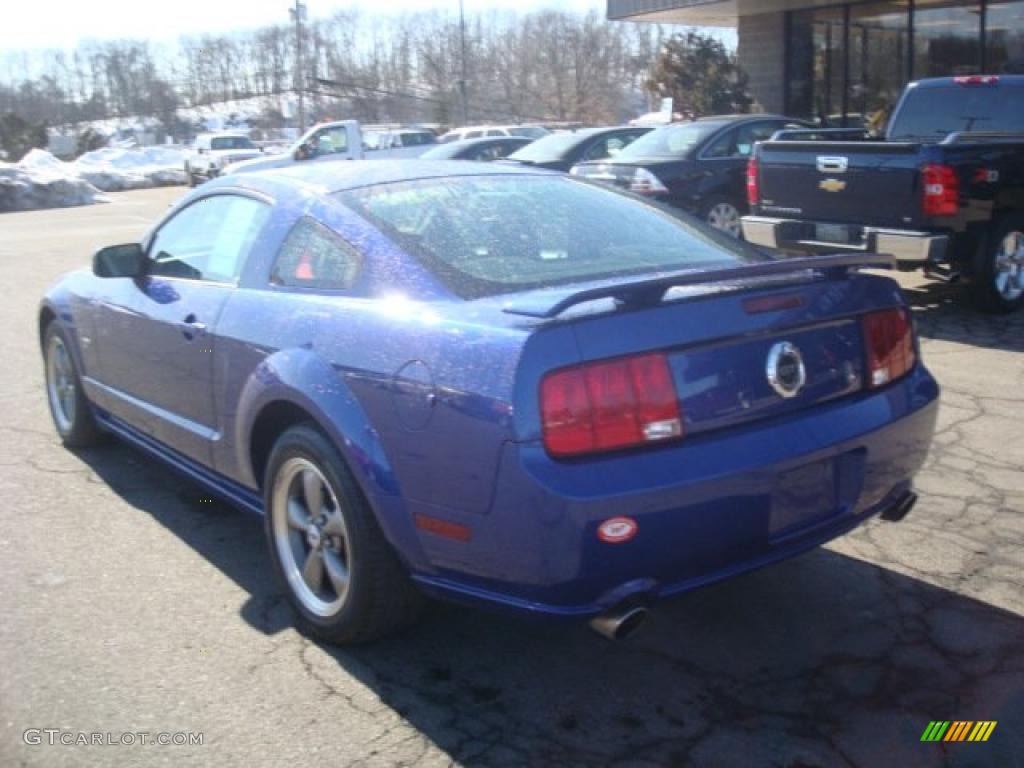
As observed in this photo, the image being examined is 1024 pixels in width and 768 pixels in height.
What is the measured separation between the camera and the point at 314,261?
3850 millimetres

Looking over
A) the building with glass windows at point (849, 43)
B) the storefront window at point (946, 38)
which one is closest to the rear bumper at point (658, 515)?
the building with glass windows at point (849, 43)

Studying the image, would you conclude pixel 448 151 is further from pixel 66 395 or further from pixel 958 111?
pixel 66 395

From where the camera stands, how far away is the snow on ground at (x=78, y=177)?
30453 millimetres

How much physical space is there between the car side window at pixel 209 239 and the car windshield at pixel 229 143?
3503 centimetres

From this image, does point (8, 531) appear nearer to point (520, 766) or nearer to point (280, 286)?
point (280, 286)

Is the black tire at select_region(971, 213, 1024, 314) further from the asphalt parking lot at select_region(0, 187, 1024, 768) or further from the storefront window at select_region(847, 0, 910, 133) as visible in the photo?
the storefront window at select_region(847, 0, 910, 133)

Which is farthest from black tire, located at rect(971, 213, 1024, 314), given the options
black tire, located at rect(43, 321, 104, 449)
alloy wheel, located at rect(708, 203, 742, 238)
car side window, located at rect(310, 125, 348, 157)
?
car side window, located at rect(310, 125, 348, 157)

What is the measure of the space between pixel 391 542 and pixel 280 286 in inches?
45.6

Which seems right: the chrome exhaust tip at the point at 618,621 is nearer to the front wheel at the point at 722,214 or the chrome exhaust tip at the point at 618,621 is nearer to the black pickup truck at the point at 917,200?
the black pickup truck at the point at 917,200

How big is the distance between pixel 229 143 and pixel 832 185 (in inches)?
1303

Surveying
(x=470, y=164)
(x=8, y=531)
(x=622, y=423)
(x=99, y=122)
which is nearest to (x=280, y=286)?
(x=470, y=164)

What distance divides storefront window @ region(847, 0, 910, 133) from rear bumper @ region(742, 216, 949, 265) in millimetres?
10852

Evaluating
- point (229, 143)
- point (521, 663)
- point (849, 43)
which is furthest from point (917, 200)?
point (229, 143)

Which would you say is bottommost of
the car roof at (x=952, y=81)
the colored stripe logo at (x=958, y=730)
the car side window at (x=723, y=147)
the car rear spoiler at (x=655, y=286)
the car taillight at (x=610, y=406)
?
the colored stripe logo at (x=958, y=730)
